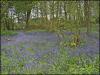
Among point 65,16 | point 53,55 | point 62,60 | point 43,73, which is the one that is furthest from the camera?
point 65,16

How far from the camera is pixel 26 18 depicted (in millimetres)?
20125

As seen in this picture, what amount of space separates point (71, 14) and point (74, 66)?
15.7 ft

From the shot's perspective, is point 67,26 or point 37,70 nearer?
point 37,70

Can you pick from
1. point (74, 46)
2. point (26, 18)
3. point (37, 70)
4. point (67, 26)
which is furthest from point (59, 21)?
point (26, 18)

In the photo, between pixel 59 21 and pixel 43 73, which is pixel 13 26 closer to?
pixel 59 21

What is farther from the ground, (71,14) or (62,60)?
(71,14)

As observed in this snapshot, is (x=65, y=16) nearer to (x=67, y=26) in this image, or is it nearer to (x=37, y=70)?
(x=67, y=26)

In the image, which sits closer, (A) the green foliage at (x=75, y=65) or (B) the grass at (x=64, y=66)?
(B) the grass at (x=64, y=66)

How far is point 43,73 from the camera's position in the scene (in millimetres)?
7832

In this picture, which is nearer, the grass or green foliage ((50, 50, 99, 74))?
the grass

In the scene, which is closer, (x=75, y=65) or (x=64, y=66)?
(x=64, y=66)

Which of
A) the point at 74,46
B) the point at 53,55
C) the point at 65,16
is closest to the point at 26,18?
the point at 65,16

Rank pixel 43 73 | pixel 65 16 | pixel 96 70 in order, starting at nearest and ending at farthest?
pixel 43 73
pixel 96 70
pixel 65 16

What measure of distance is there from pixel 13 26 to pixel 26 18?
1359mm
